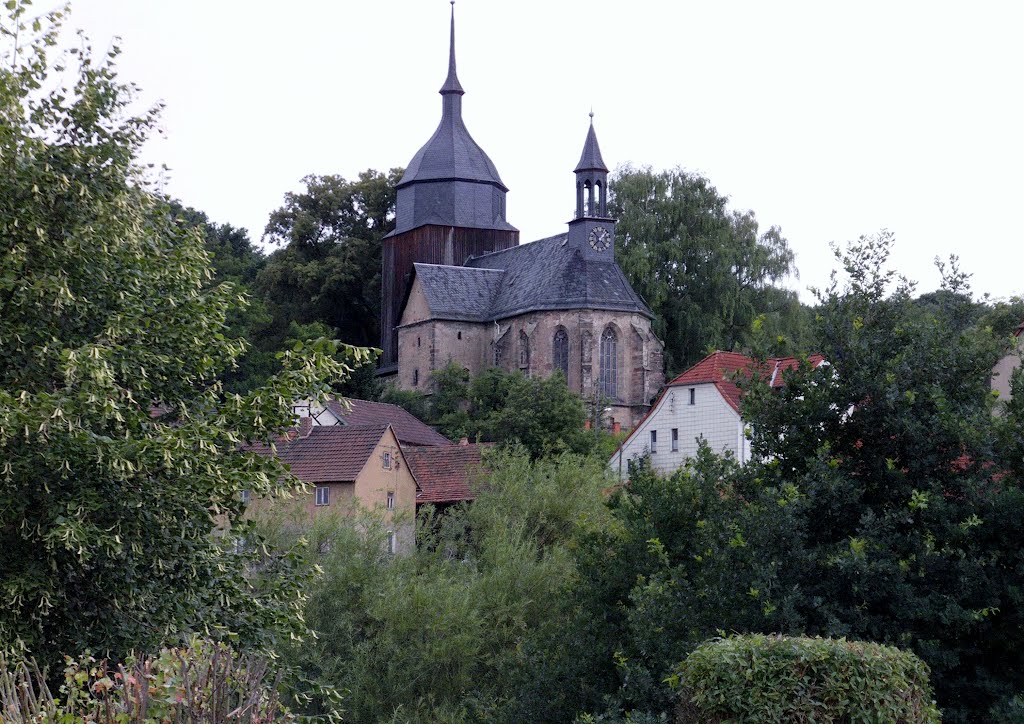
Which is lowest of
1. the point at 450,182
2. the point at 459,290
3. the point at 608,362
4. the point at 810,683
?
the point at 810,683

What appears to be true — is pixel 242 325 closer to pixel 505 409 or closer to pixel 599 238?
pixel 505 409

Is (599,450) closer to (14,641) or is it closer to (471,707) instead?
(471,707)

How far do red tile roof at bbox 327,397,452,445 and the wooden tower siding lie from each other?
1382 cm

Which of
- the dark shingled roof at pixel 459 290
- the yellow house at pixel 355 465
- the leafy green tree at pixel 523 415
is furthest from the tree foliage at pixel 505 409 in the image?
the dark shingled roof at pixel 459 290

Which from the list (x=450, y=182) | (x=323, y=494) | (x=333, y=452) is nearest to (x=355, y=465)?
(x=323, y=494)

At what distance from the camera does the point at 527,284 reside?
231 feet

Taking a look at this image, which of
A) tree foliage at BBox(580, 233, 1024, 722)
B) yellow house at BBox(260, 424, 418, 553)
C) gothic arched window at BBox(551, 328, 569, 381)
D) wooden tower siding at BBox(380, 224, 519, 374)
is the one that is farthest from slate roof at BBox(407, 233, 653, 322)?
tree foliage at BBox(580, 233, 1024, 722)

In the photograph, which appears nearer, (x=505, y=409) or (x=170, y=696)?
(x=170, y=696)

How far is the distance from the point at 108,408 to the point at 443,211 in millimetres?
63062

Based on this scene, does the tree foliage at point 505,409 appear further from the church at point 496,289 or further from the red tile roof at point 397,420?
the church at point 496,289

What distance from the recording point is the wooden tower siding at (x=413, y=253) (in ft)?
241

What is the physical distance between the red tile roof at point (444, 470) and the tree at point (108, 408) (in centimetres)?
2654

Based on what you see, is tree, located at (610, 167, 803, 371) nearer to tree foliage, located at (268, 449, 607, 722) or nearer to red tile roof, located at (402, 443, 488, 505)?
red tile roof, located at (402, 443, 488, 505)

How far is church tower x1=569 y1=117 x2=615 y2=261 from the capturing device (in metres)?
68.4
